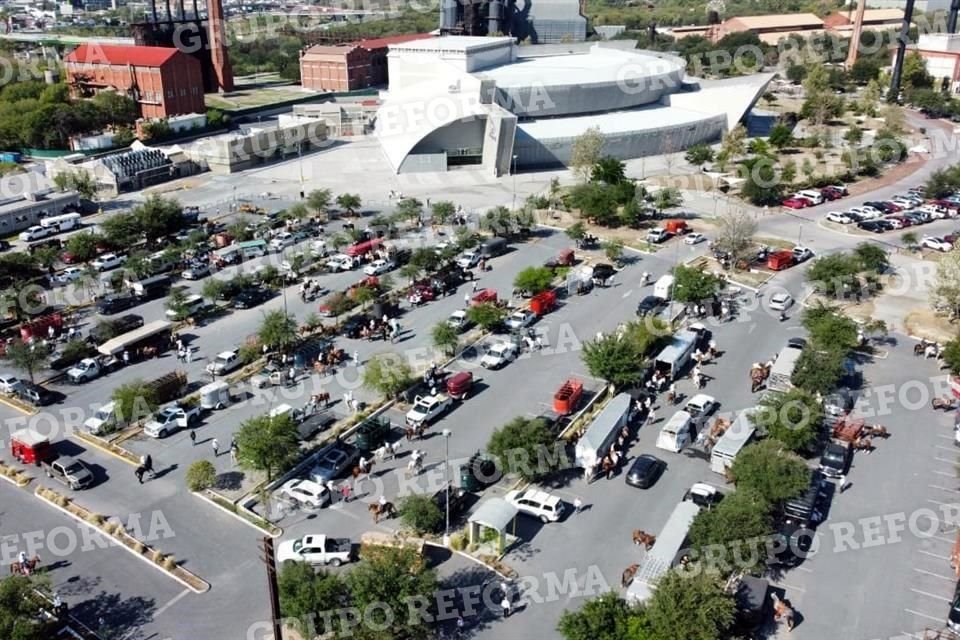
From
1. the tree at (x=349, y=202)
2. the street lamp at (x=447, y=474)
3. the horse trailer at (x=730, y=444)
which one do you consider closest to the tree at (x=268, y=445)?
the street lamp at (x=447, y=474)

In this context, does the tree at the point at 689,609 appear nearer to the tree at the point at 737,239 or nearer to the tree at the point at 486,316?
the tree at the point at 486,316

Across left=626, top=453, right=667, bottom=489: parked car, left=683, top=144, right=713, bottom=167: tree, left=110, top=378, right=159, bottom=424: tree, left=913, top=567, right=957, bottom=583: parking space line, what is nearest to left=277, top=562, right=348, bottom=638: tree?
left=626, top=453, right=667, bottom=489: parked car

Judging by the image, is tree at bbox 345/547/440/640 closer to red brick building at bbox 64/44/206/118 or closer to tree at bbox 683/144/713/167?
tree at bbox 683/144/713/167

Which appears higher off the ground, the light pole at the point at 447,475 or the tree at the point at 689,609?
the tree at the point at 689,609

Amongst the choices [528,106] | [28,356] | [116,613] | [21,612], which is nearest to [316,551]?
[116,613]

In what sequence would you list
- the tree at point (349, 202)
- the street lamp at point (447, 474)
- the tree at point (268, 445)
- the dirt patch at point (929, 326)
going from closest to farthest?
the street lamp at point (447, 474) → the tree at point (268, 445) → the dirt patch at point (929, 326) → the tree at point (349, 202)
